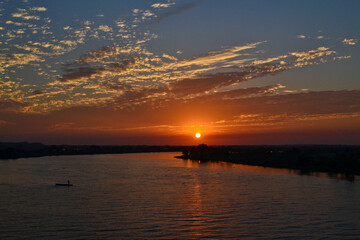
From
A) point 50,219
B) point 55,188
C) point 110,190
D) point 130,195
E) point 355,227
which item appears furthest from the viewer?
point 55,188

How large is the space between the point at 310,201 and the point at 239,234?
19644mm

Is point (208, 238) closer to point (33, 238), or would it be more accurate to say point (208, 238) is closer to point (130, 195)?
point (33, 238)

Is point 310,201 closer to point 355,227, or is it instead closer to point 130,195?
point 355,227

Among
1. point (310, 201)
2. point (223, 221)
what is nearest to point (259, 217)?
point (223, 221)

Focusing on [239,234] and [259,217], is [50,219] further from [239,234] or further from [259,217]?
[259,217]

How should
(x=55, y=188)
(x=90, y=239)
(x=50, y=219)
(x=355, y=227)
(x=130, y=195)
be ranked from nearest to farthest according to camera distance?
(x=90, y=239), (x=355, y=227), (x=50, y=219), (x=130, y=195), (x=55, y=188)

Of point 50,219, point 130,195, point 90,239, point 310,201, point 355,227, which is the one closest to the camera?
point 90,239

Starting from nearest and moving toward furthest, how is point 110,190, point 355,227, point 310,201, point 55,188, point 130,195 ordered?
point 355,227 < point 310,201 < point 130,195 < point 110,190 < point 55,188

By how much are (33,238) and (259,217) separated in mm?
21386

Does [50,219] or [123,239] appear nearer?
[123,239]

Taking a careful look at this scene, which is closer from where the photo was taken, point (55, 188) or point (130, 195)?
point (130, 195)

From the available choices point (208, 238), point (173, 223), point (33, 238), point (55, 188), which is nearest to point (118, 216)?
point (173, 223)

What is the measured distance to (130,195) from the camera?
48.7m

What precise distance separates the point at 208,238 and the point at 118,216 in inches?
453
